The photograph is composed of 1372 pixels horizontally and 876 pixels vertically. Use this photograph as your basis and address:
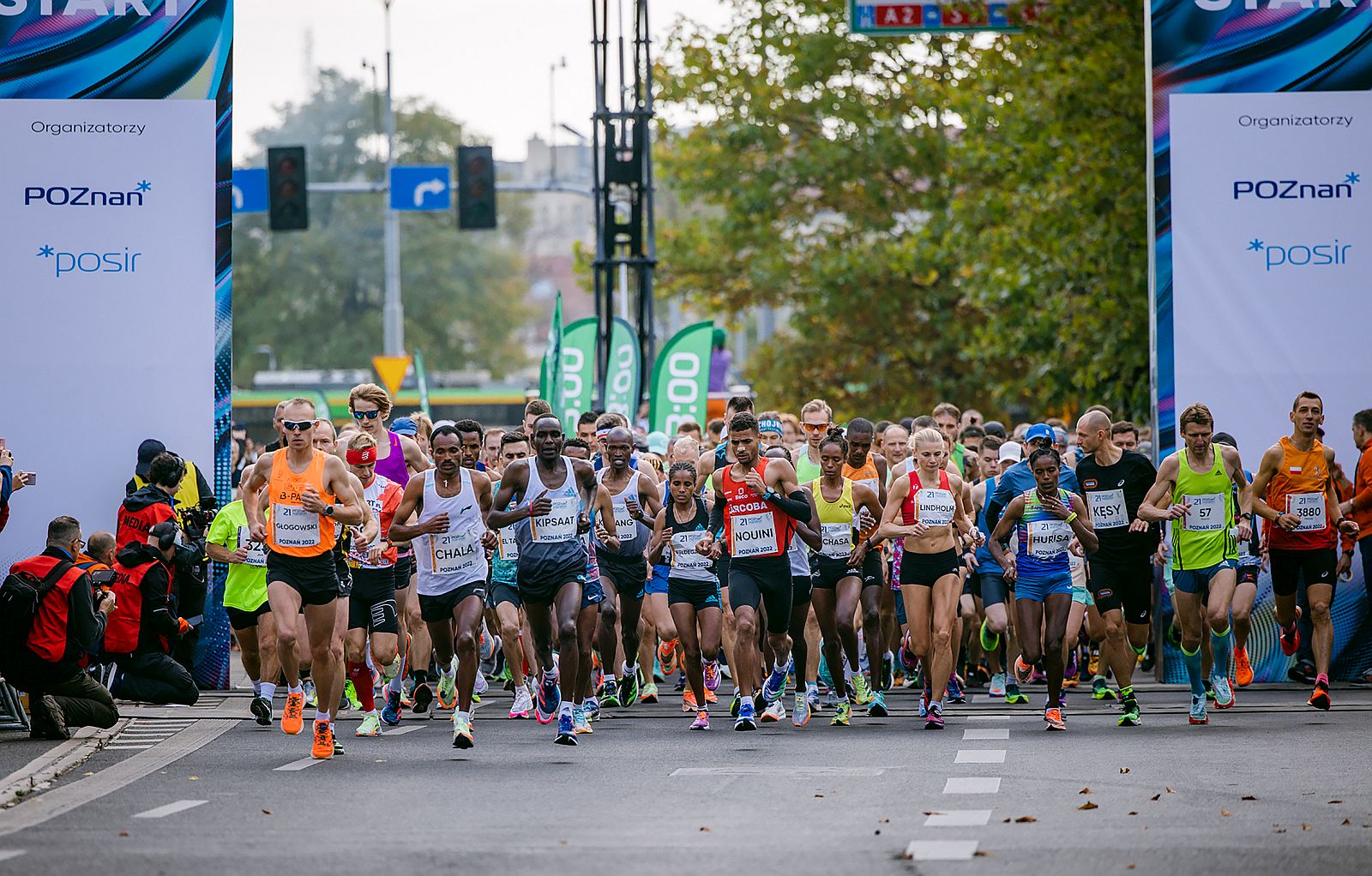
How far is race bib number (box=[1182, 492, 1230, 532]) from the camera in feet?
46.4

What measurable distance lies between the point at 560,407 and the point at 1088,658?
7.67m

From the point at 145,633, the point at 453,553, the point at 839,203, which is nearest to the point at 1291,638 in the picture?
the point at 453,553

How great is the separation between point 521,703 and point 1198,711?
4.59 m

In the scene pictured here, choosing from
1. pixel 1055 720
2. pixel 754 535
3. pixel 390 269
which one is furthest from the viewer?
pixel 390 269

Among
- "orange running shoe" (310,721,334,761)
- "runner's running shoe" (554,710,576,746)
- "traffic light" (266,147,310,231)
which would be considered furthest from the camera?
"traffic light" (266,147,310,231)

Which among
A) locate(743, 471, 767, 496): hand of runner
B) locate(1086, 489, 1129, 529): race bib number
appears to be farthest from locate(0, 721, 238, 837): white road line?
locate(1086, 489, 1129, 529): race bib number

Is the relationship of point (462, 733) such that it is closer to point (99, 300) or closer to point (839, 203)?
point (99, 300)

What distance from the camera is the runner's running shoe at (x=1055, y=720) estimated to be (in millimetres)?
13586

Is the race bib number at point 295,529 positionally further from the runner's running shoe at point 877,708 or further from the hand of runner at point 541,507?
the runner's running shoe at point 877,708

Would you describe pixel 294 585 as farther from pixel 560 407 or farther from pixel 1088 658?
pixel 560 407

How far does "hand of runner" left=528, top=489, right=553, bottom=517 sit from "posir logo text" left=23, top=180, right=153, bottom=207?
201 inches

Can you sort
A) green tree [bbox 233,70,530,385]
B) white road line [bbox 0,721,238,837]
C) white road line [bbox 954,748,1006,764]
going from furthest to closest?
green tree [bbox 233,70,530,385] → white road line [bbox 954,748,1006,764] → white road line [bbox 0,721,238,837]

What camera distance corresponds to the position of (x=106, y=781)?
441 inches

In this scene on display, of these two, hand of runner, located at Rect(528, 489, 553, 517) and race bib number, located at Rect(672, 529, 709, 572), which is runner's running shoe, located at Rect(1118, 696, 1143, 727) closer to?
race bib number, located at Rect(672, 529, 709, 572)
